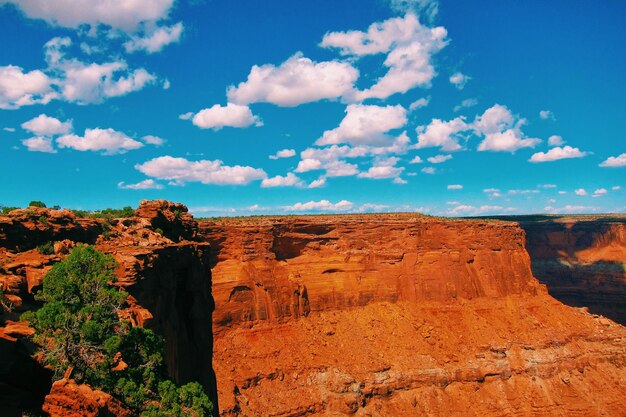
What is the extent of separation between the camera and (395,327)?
203 ft

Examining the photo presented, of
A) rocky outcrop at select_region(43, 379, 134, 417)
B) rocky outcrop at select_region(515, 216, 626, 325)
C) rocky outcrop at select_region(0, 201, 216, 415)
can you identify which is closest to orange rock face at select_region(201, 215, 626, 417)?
rocky outcrop at select_region(0, 201, 216, 415)

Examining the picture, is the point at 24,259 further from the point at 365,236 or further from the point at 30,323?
the point at 365,236

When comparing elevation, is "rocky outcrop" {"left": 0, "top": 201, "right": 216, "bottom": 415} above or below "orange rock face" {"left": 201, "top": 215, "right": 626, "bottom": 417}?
above

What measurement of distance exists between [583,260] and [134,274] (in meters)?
122

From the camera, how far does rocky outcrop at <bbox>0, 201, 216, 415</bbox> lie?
13.7m

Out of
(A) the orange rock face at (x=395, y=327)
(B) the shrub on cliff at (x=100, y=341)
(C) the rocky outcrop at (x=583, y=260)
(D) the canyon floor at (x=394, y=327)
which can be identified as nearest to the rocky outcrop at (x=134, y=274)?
(B) the shrub on cliff at (x=100, y=341)

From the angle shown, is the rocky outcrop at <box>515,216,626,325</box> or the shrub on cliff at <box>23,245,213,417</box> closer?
the shrub on cliff at <box>23,245,213,417</box>

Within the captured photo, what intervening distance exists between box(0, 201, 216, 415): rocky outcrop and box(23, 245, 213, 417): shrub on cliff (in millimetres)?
793

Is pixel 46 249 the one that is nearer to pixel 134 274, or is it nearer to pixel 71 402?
pixel 134 274

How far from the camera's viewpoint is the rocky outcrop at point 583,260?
106m

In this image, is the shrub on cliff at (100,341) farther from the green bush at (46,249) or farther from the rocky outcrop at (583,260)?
the rocky outcrop at (583,260)

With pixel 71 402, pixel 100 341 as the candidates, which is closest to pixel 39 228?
pixel 100 341

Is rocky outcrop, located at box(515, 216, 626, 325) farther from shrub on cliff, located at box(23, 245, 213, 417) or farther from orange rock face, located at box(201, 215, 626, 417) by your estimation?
shrub on cliff, located at box(23, 245, 213, 417)

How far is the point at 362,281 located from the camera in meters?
65.0
